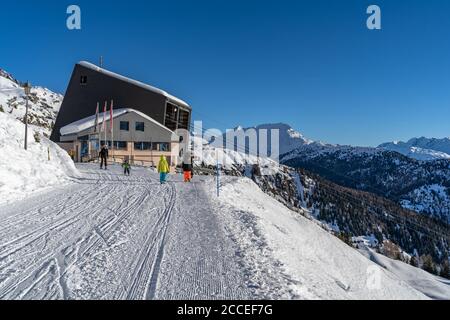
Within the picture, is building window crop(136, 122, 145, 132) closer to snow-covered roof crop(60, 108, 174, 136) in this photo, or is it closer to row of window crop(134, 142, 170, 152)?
snow-covered roof crop(60, 108, 174, 136)

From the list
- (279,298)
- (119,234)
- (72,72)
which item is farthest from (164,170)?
(72,72)

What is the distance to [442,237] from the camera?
175 meters

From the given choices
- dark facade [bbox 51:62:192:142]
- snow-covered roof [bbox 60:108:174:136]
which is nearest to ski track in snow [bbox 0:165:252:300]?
snow-covered roof [bbox 60:108:174:136]

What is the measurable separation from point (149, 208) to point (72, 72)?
45.5 metres

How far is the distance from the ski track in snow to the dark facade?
1452 inches

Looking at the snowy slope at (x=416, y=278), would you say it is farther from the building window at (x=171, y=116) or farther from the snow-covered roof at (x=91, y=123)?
the snow-covered roof at (x=91, y=123)

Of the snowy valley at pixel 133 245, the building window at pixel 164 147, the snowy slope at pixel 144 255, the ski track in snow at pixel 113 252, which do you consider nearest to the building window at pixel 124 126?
the building window at pixel 164 147

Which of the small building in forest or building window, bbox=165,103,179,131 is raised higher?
building window, bbox=165,103,179,131

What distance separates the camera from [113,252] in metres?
7.62

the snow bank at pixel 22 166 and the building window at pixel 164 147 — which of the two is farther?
the building window at pixel 164 147

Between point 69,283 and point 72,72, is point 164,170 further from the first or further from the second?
point 72,72

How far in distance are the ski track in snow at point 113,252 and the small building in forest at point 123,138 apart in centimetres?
3090

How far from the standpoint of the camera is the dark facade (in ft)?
161

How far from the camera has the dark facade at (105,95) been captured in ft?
161
